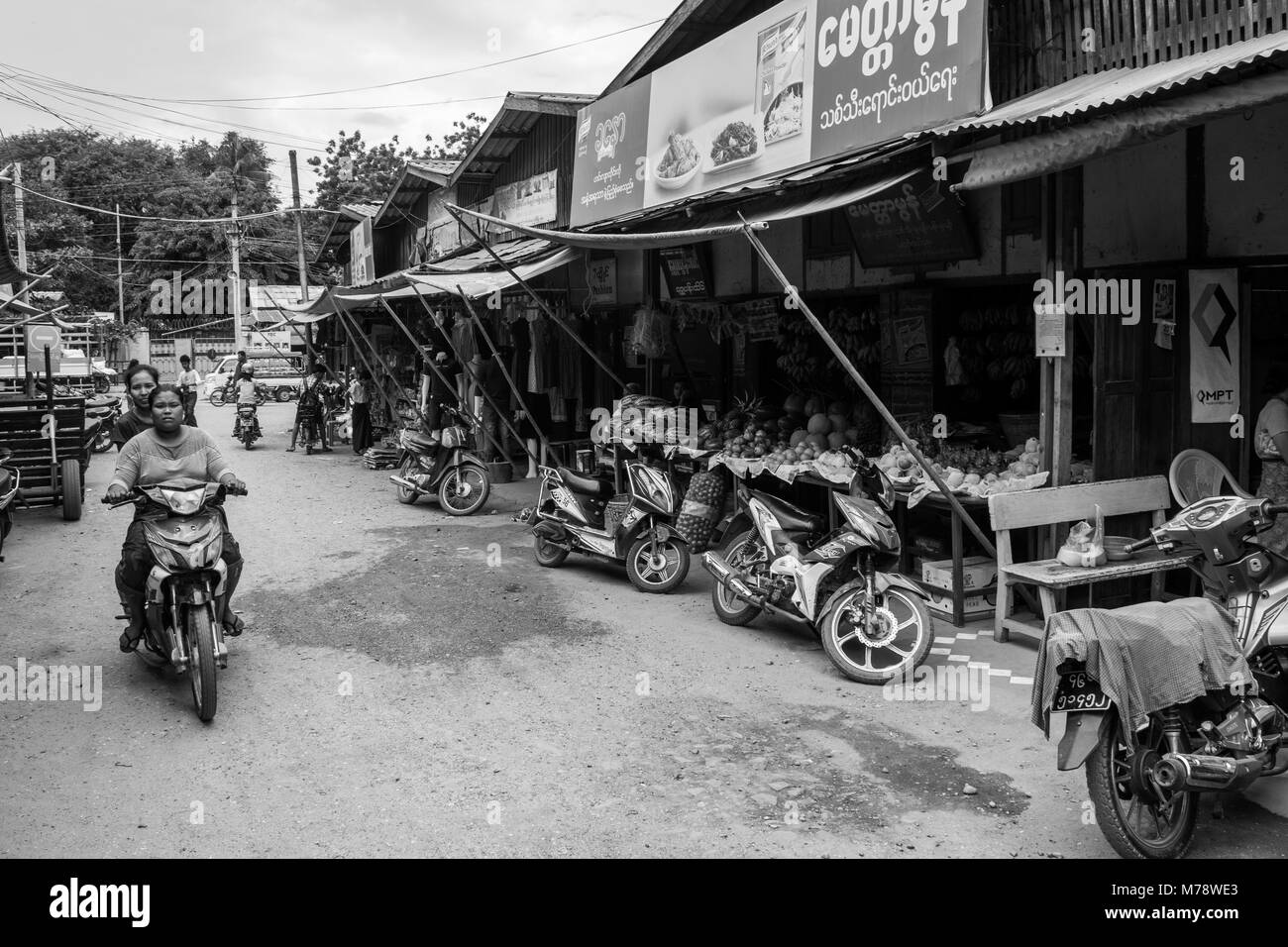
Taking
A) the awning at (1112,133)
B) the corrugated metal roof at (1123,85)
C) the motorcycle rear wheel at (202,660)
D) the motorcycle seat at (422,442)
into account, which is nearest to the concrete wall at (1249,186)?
the corrugated metal roof at (1123,85)

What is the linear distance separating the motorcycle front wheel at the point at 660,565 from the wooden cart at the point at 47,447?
7090 millimetres

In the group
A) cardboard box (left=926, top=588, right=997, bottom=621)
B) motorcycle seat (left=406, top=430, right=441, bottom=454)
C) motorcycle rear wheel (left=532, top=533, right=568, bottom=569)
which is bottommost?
cardboard box (left=926, top=588, right=997, bottom=621)

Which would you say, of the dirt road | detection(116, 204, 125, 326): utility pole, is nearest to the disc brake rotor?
the dirt road

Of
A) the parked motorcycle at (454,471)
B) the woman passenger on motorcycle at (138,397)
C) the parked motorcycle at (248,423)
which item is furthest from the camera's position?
the parked motorcycle at (248,423)

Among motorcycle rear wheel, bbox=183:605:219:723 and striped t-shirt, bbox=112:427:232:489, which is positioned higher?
striped t-shirt, bbox=112:427:232:489

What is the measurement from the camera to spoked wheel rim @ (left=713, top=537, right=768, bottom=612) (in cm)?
772

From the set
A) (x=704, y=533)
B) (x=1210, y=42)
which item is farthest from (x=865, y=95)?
(x=704, y=533)

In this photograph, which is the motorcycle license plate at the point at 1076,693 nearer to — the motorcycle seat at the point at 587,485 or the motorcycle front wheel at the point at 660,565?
the motorcycle front wheel at the point at 660,565

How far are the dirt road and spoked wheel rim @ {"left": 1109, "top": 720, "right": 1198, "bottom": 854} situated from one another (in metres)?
0.25

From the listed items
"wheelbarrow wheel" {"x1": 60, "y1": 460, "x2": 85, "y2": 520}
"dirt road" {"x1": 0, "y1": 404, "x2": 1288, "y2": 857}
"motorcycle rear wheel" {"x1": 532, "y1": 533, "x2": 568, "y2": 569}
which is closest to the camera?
"dirt road" {"x1": 0, "y1": 404, "x2": 1288, "y2": 857}

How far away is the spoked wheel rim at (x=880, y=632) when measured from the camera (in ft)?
21.2

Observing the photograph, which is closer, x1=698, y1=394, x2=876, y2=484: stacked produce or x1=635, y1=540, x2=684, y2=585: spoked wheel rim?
x1=635, y1=540, x2=684, y2=585: spoked wheel rim

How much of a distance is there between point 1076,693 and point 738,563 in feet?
12.9

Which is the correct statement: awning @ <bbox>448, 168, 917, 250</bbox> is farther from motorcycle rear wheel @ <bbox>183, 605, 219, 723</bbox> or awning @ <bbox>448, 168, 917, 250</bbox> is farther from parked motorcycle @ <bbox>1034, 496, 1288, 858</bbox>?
motorcycle rear wheel @ <bbox>183, 605, 219, 723</bbox>
